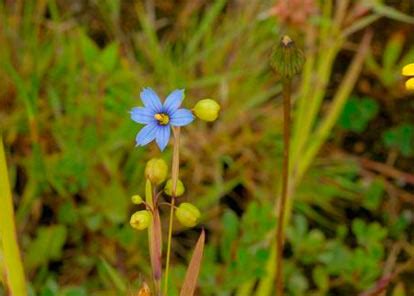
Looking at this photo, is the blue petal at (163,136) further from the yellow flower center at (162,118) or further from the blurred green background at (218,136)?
the blurred green background at (218,136)

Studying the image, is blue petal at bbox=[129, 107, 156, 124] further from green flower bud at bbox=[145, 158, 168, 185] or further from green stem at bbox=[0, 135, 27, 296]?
green stem at bbox=[0, 135, 27, 296]

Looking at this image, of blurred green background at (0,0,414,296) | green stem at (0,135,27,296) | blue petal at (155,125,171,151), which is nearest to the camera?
blue petal at (155,125,171,151)

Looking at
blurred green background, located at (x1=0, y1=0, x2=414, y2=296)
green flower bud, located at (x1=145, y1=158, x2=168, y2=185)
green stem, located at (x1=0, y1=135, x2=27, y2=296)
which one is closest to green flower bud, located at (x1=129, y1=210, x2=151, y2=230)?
green flower bud, located at (x1=145, y1=158, x2=168, y2=185)

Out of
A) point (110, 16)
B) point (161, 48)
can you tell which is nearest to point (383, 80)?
point (161, 48)

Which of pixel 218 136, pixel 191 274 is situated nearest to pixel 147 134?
pixel 191 274

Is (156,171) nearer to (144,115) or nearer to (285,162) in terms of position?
(144,115)

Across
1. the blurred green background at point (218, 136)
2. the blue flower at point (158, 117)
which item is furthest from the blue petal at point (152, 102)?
the blurred green background at point (218, 136)
